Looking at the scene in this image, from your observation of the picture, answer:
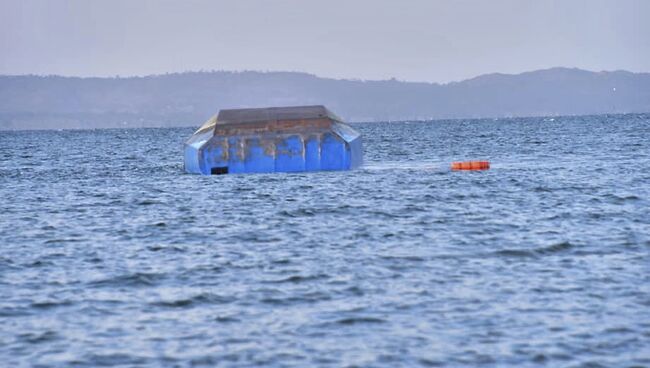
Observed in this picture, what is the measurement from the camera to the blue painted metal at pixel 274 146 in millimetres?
57938

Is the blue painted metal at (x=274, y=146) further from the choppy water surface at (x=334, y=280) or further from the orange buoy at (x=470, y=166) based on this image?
the choppy water surface at (x=334, y=280)

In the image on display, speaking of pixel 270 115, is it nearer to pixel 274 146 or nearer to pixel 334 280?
pixel 274 146

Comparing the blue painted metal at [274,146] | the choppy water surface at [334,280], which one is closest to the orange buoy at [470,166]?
the blue painted metal at [274,146]

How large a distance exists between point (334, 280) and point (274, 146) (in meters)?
36.8

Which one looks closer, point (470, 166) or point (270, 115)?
point (270, 115)

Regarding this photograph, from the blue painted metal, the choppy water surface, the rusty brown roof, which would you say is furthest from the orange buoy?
the choppy water surface

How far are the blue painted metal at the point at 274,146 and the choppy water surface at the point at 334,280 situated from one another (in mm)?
12963

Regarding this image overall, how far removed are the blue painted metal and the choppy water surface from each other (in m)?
13.0

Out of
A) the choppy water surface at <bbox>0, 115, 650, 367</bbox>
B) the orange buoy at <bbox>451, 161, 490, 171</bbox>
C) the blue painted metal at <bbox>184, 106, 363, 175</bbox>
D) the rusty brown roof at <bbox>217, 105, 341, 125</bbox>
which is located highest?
the rusty brown roof at <bbox>217, 105, 341, 125</bbox>

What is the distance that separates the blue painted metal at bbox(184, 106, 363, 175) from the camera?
5794cm

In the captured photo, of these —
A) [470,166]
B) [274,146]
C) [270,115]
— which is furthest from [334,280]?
[470,166]

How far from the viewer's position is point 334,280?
2197 cm

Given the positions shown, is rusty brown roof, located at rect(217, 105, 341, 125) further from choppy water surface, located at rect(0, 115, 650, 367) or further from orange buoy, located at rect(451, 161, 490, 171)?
choppy water surface, located at rect(0, 115, 650, 367)

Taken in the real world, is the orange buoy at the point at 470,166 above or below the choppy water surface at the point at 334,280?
below
